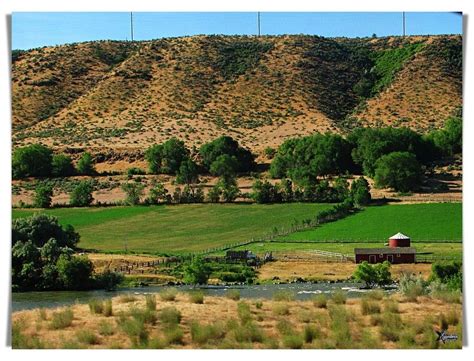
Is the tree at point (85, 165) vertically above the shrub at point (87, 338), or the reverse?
the tree at point (85, 165)

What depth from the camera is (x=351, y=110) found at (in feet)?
159


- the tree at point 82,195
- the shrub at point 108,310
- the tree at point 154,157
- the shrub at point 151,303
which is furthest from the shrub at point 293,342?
the tree at point 154,157

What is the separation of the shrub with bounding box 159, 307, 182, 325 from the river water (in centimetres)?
273

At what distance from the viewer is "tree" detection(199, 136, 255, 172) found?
35.3 metres

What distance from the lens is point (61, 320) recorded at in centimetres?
1184

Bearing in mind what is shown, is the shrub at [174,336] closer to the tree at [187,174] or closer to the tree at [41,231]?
the tree at [41,231]

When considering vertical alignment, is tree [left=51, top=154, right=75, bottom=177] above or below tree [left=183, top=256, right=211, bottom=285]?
above

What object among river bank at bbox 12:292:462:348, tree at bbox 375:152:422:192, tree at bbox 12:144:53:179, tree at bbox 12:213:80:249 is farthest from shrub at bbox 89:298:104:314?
tree at bbox 375:152:422:192

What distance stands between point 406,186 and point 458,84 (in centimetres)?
1438

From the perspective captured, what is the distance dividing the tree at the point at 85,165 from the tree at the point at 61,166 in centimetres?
41

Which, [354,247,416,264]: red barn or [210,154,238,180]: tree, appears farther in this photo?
[210,154,238,180]: tree

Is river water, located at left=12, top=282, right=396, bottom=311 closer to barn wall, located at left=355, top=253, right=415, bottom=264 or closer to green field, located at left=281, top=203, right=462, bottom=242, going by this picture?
barn wall, located at left=355, top=253, right=415, bottom=264

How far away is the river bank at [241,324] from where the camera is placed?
11.3 meters
